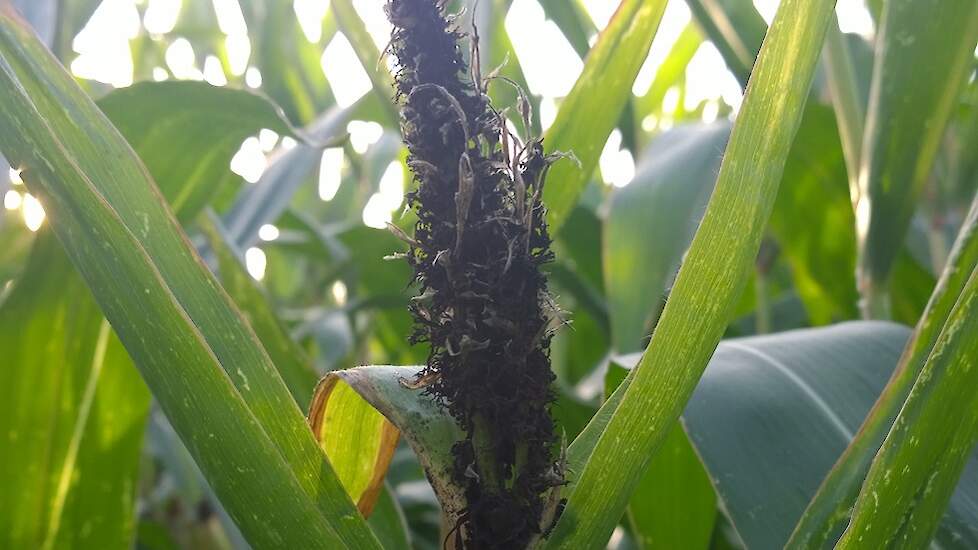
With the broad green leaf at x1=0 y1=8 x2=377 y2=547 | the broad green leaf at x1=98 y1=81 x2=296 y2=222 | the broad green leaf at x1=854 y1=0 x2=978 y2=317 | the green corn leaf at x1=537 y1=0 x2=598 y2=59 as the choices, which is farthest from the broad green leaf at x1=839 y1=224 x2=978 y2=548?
the green corn leaf at x1=537 y1=0 x2=598 y2=59

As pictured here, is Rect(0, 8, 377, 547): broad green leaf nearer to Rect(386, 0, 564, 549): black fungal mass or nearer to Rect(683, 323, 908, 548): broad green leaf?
Rect(386, 0, 564, 549): black fungal mass

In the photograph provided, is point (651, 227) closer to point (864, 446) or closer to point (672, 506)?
point (672, 506)

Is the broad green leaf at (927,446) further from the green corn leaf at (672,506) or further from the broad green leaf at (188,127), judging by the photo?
the broad green leaf at (188,127)

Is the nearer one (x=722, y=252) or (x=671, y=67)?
(x=722, y=252)

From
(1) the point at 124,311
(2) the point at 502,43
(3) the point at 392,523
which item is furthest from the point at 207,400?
(2) the point at 502,43

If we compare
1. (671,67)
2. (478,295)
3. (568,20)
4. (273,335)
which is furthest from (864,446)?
(671,67)

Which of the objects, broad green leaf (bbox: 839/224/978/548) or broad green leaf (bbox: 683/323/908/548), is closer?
broad green leaf (bbox: 839/224/978/548)
